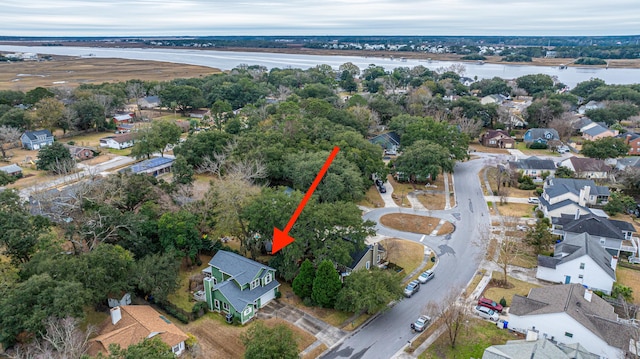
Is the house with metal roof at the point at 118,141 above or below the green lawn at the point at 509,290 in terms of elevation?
above

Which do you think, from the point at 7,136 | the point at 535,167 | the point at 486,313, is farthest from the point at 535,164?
the point at 7,136

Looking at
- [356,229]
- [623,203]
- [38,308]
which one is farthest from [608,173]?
[38,308]

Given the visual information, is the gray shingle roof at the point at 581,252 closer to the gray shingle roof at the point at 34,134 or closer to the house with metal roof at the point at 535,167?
the house with metal roof at the point at 535,167

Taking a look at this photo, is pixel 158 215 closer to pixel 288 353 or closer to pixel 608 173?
pixel 288 353

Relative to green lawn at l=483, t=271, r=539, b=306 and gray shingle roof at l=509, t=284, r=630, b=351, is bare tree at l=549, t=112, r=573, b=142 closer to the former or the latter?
green lawn at l=483, t=271, r=539, b=306

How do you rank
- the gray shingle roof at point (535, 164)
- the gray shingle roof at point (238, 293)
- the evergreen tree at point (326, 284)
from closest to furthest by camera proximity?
1. the gray shingle roof at point (238, 293)
2. the evergreen tree at point (326, 284)
3. the gray shingle roof at point (535, 164)

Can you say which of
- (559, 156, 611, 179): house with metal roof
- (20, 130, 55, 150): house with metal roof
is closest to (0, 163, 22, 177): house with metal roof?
(20, 130, 55, 150): house with metal roof

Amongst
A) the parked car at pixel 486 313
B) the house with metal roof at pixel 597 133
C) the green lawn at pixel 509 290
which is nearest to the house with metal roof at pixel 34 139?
the parked car at pixel 486 313
